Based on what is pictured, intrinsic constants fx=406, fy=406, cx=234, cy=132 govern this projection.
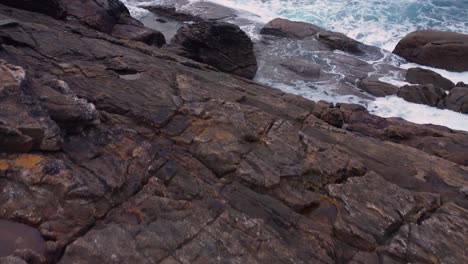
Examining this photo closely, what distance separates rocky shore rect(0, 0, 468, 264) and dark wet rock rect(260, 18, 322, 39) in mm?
10856

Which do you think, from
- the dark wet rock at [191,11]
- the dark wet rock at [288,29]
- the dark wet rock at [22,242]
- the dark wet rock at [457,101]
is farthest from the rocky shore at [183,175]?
the dark wet rock at [191,11]

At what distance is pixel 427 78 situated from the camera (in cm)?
1602

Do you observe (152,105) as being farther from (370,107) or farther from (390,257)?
(370,107)

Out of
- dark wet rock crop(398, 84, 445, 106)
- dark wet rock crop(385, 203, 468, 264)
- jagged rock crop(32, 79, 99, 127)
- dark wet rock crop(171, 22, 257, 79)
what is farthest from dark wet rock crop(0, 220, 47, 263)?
dark wet rock crop(398, 84, 445, 106)

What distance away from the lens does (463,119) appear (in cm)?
1364

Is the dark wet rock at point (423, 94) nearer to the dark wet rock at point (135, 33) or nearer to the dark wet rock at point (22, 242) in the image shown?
the dark wet rock at point (135, 33)

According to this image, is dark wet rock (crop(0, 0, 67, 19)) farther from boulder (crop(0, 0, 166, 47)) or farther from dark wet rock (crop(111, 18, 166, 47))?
dark wet rock (crop(111, 18, 166, 47))

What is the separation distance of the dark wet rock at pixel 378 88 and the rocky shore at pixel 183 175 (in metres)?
5.28

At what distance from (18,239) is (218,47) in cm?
1190

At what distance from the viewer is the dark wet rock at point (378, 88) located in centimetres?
1527

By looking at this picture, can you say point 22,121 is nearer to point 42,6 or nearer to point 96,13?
point 42,6

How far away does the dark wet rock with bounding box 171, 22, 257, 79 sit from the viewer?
50.1 feet

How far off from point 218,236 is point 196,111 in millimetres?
3029

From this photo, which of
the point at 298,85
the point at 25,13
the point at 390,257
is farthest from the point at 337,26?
the point at 390,257
